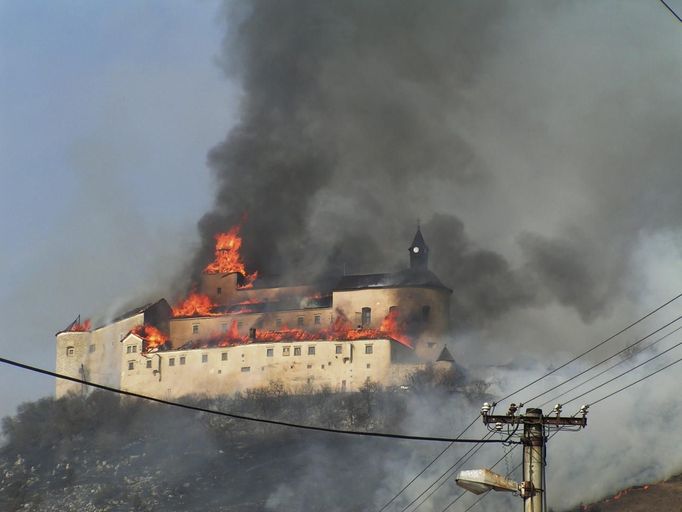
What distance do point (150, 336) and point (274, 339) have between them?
17.4 meters

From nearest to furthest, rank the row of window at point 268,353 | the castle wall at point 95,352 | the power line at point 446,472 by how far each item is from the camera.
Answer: the power line at point 446,472, the row of window at point 268,353, the castle wall at point 95,352

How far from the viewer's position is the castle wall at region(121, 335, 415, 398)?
14150cm

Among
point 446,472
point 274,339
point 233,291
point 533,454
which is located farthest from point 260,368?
point 533,454

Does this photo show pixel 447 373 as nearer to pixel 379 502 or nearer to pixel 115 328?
pixel 379 502

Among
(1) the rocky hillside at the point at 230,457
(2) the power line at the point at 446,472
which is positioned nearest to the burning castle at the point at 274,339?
(1) the rocky hillside at the point at 230,457

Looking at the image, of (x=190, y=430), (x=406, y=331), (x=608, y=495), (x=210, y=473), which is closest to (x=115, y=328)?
(x=190, y=430)

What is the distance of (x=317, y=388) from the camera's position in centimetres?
14188

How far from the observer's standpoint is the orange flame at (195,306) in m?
160

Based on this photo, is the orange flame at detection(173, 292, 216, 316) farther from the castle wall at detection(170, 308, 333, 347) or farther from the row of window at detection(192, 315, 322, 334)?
the row of window at detection(192, 315, 322, 334)

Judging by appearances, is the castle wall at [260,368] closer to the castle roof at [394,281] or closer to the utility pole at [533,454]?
the castle roof at [394,281]

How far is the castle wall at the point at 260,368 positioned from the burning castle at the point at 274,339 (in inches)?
4.4

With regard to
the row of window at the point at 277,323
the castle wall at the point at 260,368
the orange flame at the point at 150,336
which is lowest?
the castle wall at the point at 260,368

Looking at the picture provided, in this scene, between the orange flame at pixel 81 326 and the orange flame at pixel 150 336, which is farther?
the orange flame at pixel 81 326

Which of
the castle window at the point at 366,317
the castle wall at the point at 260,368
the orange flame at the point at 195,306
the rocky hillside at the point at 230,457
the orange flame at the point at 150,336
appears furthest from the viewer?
the orange flame at the point at 195,306
